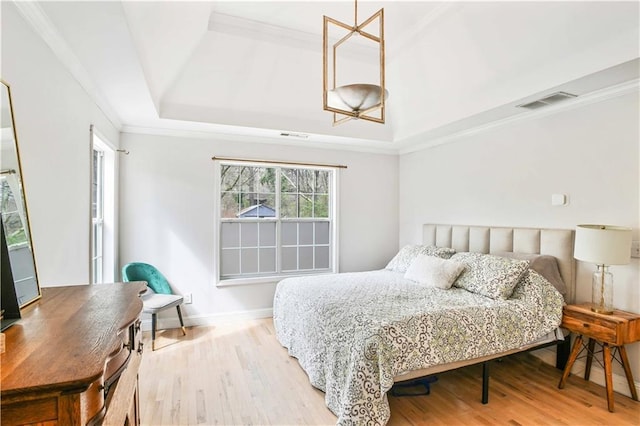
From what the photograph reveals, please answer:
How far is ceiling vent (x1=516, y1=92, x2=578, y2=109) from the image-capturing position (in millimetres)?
2779

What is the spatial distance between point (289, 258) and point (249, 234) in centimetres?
66

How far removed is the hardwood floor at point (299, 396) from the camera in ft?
7.30

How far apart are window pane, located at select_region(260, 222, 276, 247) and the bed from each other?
41.2 inches

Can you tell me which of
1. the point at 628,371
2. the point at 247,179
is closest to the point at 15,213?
the point at 247,179

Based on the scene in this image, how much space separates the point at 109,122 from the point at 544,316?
427 cm

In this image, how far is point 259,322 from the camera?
163 inches

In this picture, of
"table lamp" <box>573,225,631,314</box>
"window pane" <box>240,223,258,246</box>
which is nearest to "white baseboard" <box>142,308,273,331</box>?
"window pane" <box>240,223,258,246</box>

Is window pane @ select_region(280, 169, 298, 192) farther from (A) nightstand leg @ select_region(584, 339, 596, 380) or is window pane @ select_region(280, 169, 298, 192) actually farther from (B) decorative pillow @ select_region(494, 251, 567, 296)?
(A) nightstand leg @ select_region(584, 339, 596, 380)

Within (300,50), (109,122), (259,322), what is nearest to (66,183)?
(109,122)

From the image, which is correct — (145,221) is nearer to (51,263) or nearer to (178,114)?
(178,114)

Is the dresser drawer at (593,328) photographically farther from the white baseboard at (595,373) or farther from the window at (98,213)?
the window at (98,213)

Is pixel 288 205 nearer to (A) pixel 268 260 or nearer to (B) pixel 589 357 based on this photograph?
(A) pixel 268 260

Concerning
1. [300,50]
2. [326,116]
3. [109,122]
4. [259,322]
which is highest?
[300,50]

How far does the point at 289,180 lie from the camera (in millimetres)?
4578
